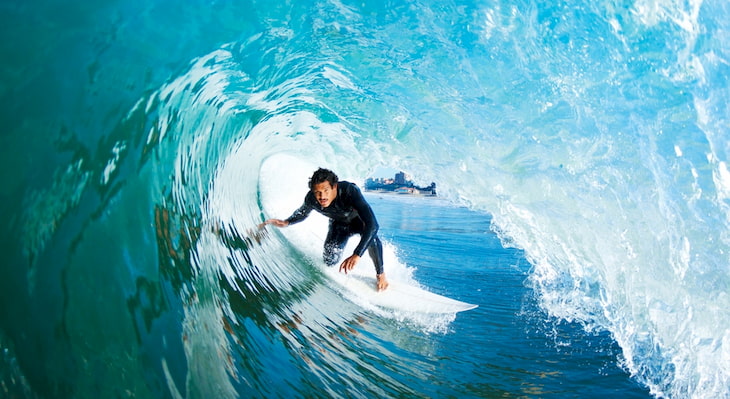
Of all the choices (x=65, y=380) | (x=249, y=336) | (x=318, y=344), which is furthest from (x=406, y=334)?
(x=65, y=380)

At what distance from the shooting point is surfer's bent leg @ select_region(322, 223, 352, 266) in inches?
204

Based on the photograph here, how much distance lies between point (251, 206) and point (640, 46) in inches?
207

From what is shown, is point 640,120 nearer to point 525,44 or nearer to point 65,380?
point 525,44

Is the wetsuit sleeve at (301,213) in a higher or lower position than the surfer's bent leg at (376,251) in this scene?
higher

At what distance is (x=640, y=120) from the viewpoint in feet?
11.7

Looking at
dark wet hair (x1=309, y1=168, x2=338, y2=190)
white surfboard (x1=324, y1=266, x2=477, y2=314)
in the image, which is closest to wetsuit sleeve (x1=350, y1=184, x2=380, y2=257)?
dark wet hair (x1=309, y1=168, x2=338, y2=190)

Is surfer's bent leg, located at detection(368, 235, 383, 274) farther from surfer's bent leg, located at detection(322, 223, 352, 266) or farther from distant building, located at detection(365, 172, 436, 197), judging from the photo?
distant building, located at detection(365, 172, 436, 197)

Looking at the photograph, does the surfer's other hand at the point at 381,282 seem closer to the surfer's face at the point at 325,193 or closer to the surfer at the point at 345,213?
the surfer at the point at 345,213

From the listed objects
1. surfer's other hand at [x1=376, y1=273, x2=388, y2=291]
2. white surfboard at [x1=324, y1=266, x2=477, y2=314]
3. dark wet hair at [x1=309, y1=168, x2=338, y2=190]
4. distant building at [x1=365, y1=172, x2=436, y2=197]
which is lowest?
white surfboard at [x1=324, y1=266, x2=477, y2=314]

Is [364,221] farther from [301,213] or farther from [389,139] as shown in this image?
[389,139]

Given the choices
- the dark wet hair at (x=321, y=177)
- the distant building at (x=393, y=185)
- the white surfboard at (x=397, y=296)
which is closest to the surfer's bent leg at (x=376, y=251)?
the white surfboard at (x=397, y=296)

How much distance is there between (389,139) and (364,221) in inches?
69.3

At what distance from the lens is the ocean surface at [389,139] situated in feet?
7.45

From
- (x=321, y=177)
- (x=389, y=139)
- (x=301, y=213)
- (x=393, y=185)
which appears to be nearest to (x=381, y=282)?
(x=301, y=213)
